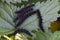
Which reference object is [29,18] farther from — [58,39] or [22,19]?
[58,39]

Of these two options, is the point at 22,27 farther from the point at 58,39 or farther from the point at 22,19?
the point at 58,39

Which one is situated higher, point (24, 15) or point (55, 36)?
point (24, 15)

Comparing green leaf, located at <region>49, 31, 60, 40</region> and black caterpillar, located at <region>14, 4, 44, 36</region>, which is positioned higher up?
black caterpillar, located at <region>14, 4, 44, 36</region>

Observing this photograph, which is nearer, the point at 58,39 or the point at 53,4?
the point at 58,39

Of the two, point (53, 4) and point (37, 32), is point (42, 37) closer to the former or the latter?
point (37, 32)

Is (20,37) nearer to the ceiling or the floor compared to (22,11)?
nearer to the floor

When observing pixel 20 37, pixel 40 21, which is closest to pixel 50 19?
pixel 40 21

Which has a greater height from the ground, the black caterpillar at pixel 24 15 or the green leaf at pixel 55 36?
the black caterpillar at pixel 24 15

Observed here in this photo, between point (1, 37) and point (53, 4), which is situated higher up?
point (53, 4)

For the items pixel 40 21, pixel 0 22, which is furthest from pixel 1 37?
pixel 40 21
